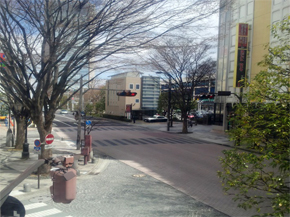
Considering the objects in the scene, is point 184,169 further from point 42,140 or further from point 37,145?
point 37,145

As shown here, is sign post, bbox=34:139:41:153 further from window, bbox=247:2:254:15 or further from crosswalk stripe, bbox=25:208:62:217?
window, bbox=247:2:254:15

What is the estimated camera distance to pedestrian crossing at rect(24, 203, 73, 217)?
6613 mm

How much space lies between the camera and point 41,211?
269 inches

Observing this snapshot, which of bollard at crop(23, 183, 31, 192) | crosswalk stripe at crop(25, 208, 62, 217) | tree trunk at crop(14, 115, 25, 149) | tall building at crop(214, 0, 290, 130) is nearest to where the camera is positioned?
crosswalk stripe at crop(25, 208, 62, 217)

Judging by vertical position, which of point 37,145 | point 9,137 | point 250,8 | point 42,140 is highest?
point 250,8

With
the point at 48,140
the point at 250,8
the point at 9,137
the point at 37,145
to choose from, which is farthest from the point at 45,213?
the point at 250,8

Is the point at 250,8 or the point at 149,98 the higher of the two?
the point at 250,8

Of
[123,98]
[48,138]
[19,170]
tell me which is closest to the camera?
[48,138]

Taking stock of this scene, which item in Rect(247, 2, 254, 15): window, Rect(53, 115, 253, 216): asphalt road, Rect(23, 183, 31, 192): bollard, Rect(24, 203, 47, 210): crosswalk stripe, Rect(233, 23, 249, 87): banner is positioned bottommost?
Rect(53, 115, 253, 216): asphalt road

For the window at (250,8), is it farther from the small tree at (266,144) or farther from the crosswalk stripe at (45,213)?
the crosswalk stripe at (45,213)

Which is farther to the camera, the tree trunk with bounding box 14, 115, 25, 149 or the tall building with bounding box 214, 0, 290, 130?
the tall building with bounding box 214, 0, 290, 130

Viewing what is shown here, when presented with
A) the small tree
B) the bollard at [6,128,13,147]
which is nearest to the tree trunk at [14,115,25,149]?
the bollard at [6,128,13,147]

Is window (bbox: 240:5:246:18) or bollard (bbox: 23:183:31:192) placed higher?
window (bbox: 240:5:246:18)

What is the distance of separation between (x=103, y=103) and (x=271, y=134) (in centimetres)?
5446
